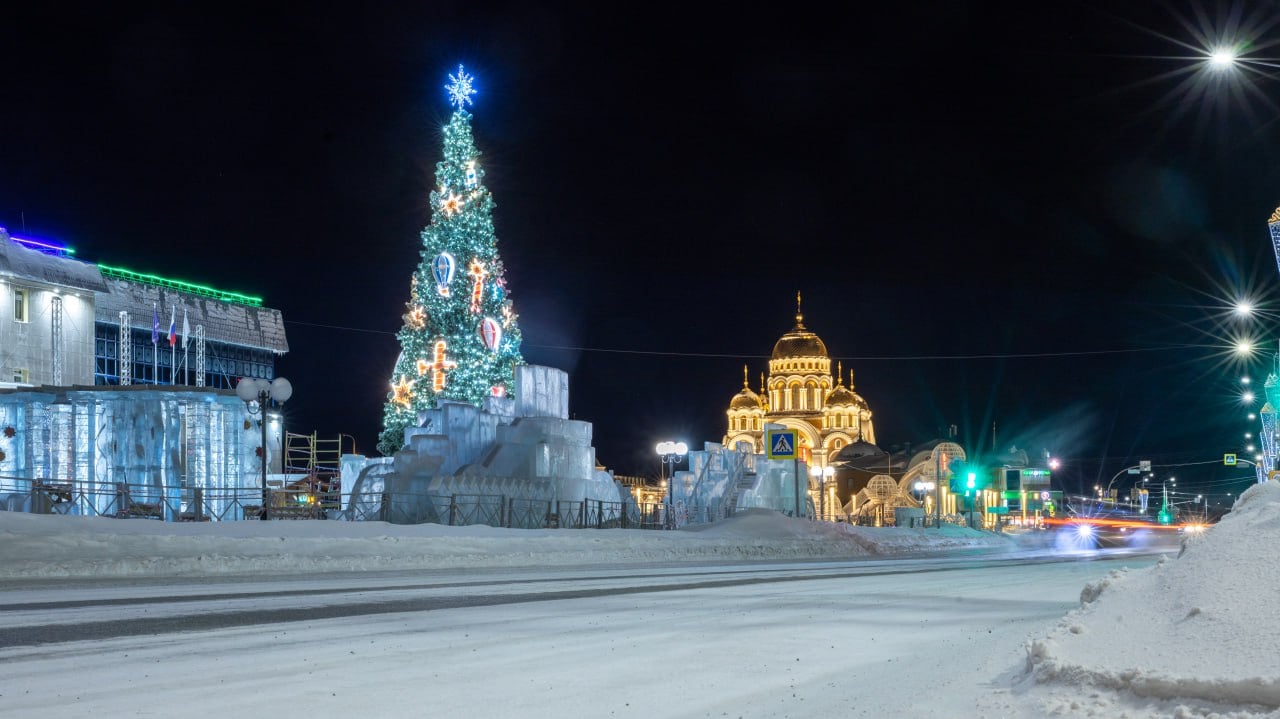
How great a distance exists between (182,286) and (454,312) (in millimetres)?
39227

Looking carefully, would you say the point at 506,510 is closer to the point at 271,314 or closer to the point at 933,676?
the point at 933,676

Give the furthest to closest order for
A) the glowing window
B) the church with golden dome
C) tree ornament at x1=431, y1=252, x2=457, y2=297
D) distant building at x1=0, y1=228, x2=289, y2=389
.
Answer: the church with golden dome < tree ornament at x1=431, y1=252, x2=457, y2=297 < distant building at x1=0, y1=228, x2=289, y2=389 < the glowing window

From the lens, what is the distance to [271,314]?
303ft

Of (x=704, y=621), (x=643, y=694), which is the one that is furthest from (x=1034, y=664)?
(x=704, y=621)

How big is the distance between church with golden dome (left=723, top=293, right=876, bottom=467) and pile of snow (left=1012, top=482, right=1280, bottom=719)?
117 meters

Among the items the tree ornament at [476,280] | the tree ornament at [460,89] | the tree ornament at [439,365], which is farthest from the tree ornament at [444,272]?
the tree ornament at [460,89]

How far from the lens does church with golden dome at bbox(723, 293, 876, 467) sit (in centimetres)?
12788

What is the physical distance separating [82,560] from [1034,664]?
53.2 feet

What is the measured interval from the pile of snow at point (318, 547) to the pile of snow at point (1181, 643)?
51.9ft

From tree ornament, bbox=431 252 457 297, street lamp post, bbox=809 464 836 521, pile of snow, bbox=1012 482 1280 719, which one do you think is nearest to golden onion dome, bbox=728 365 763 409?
street lamp post, bbox=809 464 836 521

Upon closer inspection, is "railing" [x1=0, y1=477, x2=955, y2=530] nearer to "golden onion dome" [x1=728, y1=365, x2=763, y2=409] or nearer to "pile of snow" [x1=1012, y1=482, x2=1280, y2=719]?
"pile of snow" [x1=1012, y1=482, x2=1280, y2=719]

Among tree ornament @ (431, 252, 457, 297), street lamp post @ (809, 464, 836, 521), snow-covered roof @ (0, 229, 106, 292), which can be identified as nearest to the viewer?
snow-covered roof @ (0, 229, 106, 292)

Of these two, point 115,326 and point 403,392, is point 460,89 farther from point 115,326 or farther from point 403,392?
point 115,326

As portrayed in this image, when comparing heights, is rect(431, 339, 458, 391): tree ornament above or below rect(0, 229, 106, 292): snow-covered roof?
below
